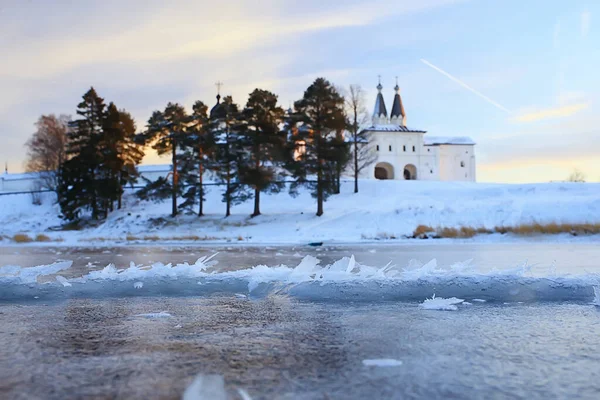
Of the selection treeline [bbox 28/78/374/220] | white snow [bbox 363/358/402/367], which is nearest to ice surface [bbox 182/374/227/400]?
white snow [bbox 363/358/402/367]

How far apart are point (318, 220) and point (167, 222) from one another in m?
12.8

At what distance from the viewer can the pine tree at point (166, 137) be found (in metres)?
44.3

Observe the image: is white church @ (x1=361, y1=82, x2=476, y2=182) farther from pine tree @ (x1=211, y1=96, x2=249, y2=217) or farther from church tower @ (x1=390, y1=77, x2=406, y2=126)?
pine tree @ (x1=211, y1=96, x2=249, y2=217)

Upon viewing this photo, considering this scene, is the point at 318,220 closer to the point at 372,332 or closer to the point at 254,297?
the point at 254,297

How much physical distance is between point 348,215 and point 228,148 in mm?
10543

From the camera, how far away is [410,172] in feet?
292

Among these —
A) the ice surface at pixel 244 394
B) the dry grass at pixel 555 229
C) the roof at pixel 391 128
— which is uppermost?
the roof at pixel 391 128

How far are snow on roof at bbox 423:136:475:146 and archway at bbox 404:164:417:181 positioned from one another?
17.2ft

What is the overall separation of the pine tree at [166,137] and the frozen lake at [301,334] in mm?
36299

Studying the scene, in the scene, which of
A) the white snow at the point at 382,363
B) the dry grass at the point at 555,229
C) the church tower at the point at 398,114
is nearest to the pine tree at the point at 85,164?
the dry grass at the point at 555,229

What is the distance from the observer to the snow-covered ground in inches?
1320

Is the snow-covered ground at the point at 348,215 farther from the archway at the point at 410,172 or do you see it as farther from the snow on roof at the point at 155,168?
the archway at the point at 410,172

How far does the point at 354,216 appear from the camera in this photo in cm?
3891

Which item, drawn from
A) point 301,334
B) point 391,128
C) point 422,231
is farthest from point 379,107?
point 301,334
